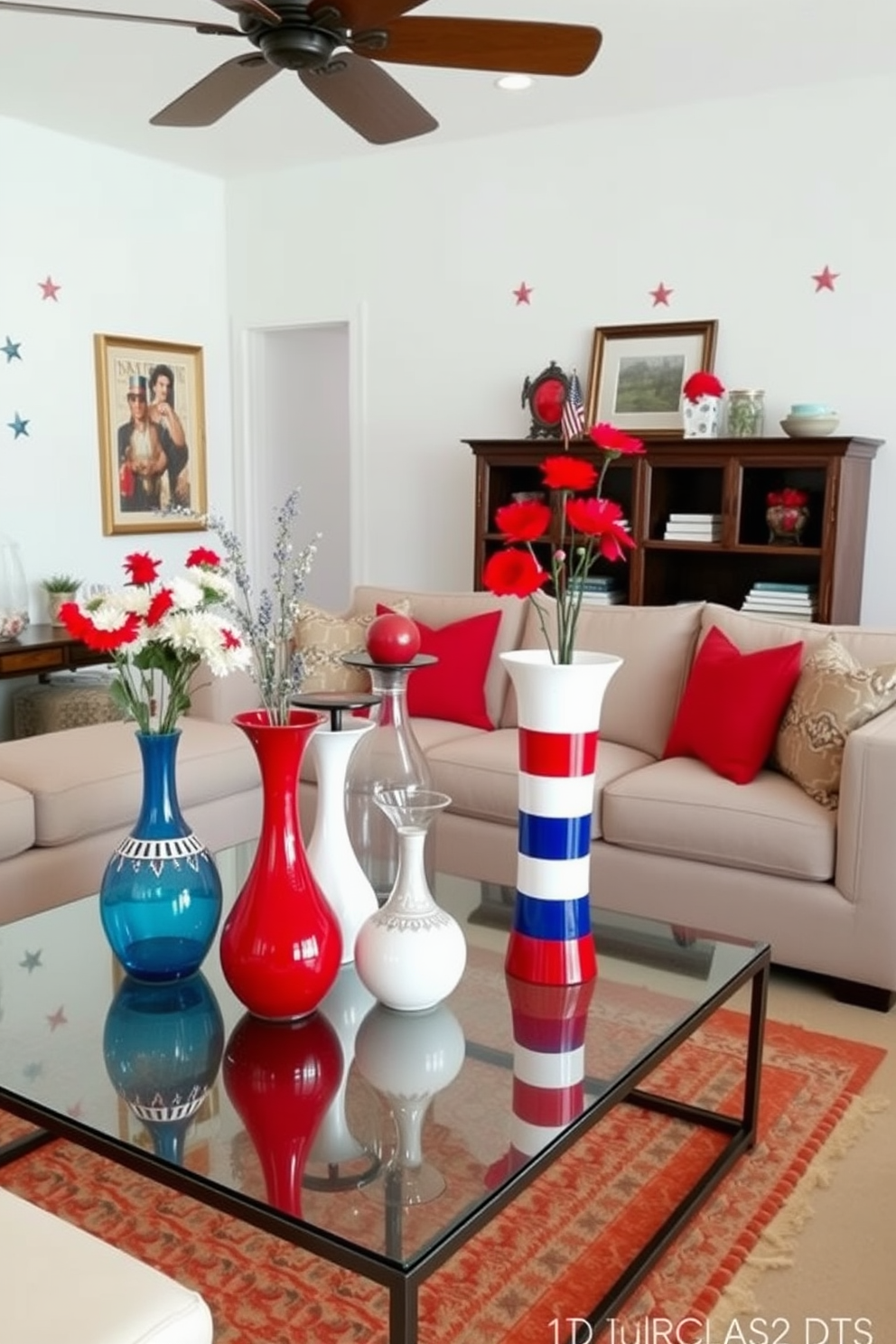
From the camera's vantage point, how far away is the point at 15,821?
2.96 metres

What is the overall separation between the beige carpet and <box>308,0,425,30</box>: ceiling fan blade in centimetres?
238

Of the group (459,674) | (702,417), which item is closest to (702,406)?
(702,417)

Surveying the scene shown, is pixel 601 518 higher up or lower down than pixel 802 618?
higher up

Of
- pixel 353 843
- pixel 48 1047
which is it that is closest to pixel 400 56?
pixel 353 843

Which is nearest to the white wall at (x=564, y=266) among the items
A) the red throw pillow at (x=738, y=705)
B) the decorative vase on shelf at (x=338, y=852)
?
the red throw pillow at (x=738, y=705)

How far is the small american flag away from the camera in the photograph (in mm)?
4848

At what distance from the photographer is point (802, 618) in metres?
4.45

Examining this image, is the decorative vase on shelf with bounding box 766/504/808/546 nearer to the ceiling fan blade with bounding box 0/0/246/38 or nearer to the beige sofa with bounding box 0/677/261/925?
the beige sofa with bounding box 0/677/261/925

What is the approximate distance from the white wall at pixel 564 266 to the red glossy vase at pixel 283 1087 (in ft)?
11.3

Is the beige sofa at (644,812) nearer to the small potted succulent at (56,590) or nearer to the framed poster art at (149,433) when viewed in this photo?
the small potted succulent at (56,590)

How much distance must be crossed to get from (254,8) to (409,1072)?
6.52ft

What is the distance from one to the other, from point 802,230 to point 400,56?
2.46 m

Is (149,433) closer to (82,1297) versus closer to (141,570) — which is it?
(141,570)

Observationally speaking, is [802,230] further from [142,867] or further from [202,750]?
[142,867]
